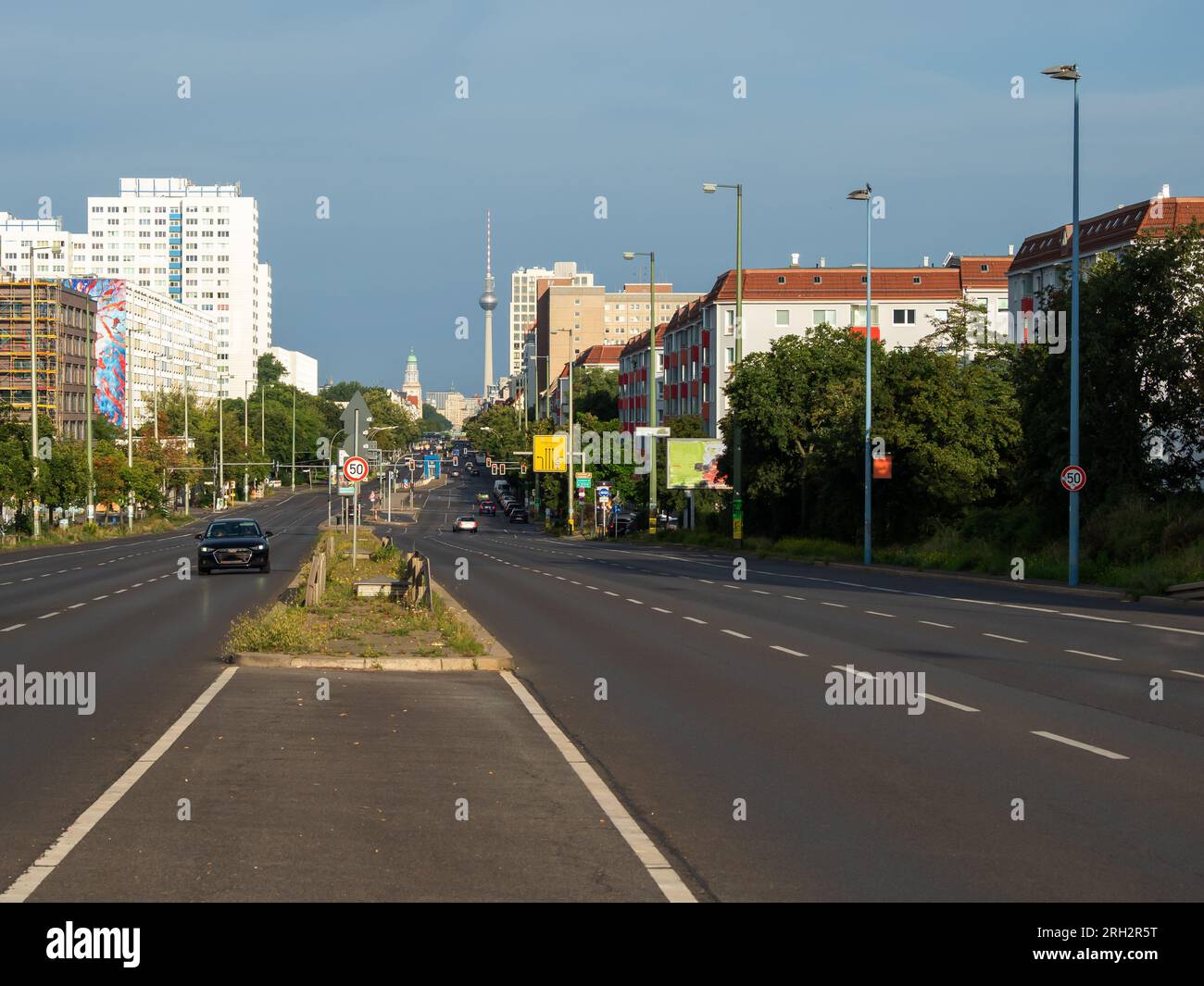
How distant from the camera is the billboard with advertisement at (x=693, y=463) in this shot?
246ft

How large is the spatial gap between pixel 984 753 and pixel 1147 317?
98.0ft

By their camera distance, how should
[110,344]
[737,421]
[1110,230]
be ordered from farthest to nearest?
1. [110,344]
2. [1110,230]
3. [737,421]

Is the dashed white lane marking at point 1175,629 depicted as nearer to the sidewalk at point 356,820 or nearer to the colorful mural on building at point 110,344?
the sidewalk at point 356,820

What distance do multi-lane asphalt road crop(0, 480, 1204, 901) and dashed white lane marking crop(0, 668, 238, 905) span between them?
2.0 inches

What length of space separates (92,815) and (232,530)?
33211 mm

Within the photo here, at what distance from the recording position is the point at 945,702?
45.4ft

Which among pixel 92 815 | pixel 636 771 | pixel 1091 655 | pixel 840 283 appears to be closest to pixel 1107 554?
pixel 1091 655

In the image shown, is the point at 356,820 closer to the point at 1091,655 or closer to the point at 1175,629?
the point at 1091,655

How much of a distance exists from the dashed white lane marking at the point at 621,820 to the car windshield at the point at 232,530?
28.5 m

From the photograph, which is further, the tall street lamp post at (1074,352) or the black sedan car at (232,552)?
the black sedan car at (232,552)

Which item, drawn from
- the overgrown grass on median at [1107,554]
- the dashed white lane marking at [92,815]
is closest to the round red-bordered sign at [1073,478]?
the overgrown grass on median at [1107,554]

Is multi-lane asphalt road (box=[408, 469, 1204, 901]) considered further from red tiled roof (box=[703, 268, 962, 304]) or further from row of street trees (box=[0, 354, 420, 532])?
red tiled roof (box=[703, 268, 962, 304])

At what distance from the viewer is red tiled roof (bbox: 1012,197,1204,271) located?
7112 cm
